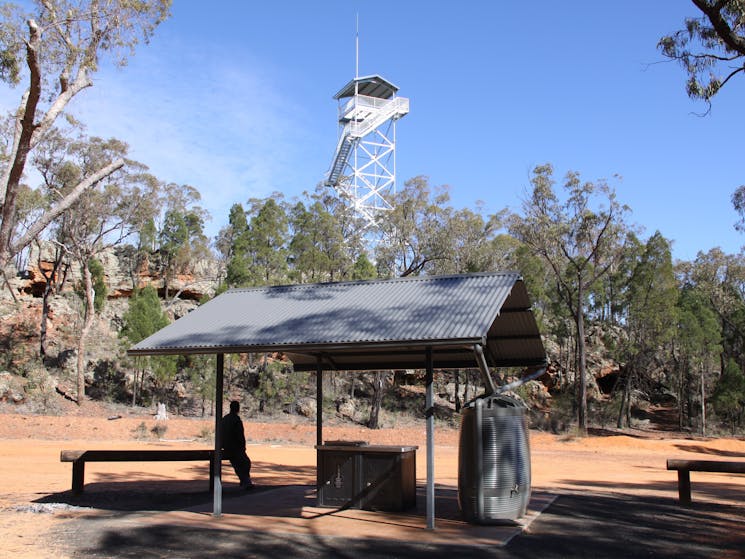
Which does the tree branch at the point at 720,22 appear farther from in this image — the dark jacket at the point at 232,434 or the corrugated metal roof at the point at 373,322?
the dark jacket at the point at 232,434

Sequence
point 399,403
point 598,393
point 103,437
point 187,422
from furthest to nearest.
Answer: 1. point 598,393
2. point 399,403
3. point 187,422
4. point 103,437

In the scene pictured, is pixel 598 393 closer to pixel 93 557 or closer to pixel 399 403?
pixel 399 403

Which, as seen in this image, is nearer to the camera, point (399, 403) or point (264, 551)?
point (264, 551)

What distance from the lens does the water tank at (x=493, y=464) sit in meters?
9.36

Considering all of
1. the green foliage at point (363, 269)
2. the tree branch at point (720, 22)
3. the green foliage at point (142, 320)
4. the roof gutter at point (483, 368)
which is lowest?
the roof gutter at point (483, 368)

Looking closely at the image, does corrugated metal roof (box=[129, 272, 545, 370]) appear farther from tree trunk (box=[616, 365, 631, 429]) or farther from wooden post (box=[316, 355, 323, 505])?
tree trunk (box=[616, 365, 631, 429])

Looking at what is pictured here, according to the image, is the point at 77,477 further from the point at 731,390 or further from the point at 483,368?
the point at 731,390

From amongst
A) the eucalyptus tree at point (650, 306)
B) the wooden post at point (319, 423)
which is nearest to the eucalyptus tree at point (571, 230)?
the eucalyptus tree at point (650, 306)

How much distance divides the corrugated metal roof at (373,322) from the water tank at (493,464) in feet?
3.39

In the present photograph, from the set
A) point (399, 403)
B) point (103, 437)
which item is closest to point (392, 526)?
point (103, 437)

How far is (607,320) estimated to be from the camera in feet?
150

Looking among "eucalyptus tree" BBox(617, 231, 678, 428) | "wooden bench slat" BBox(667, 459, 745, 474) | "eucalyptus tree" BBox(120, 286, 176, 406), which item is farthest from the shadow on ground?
"eucalyptus tree" BBox(617, 231, 678, 428)

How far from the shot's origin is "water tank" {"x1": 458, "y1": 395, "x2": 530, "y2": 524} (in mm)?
9359

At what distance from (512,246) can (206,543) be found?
3360cm
